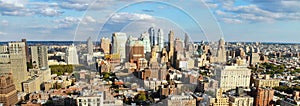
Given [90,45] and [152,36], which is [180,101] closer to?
[152,36]

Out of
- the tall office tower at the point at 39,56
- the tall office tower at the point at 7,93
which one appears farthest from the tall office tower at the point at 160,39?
the tall office tower at the point at 39,56

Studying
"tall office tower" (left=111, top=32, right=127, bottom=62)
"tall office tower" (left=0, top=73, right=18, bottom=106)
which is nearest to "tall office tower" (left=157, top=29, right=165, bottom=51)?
"tall office tower" (left=111, top=32, right=127, bottom=62)

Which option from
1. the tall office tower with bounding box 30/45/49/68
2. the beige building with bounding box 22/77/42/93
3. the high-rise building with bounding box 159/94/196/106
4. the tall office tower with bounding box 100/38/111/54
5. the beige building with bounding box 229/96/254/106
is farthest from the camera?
the tall office tower with bounding box 30/45/49/68

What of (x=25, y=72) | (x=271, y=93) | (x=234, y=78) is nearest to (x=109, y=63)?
(x=271, y=93)

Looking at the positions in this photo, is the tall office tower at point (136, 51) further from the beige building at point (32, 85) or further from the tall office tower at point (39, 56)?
the tall office tower at point (39, 56)

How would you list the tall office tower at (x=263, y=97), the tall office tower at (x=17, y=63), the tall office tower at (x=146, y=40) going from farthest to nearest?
the tall office tower at (x=17, y=63), the tall office tower at (x=263, y=97), the tall office tower at (x=146, y=40)

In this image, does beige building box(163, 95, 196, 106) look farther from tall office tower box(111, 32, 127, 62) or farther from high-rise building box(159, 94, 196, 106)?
tall office tower box(111, 32, 127, 62)

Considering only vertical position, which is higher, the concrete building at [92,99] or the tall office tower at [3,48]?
the tall office tower at [3,48]

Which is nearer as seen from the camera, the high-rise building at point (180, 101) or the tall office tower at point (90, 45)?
the tall office tower at point (90, 45)
